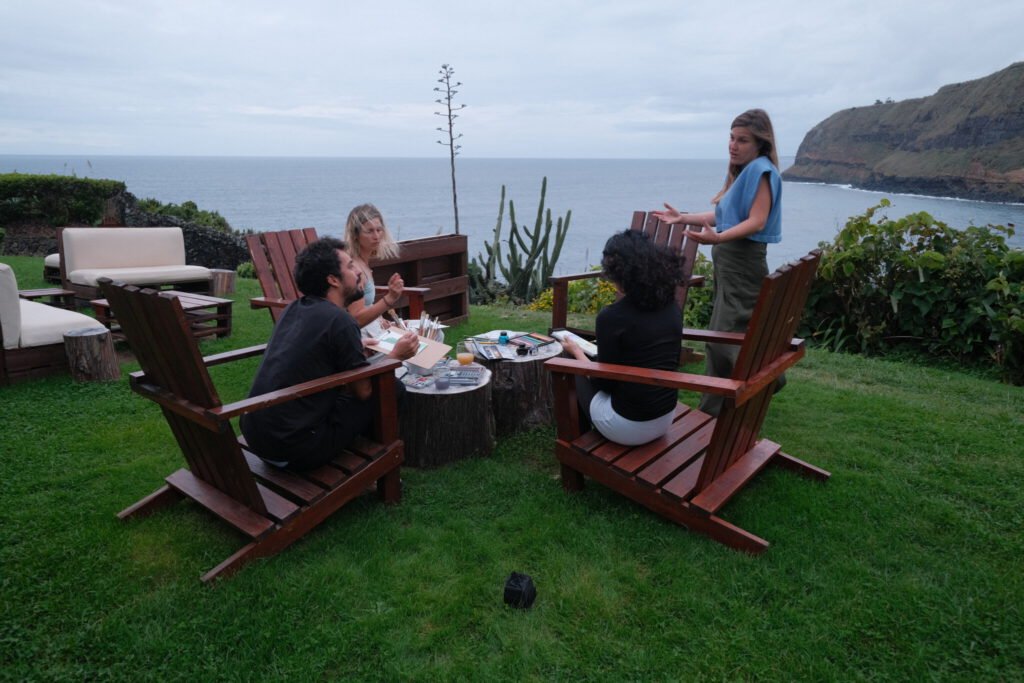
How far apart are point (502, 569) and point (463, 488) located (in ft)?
2.51

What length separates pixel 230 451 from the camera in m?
2.50

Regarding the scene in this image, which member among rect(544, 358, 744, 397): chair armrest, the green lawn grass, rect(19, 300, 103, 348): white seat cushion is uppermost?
rect(544, 358, 744, 397): chair armrest

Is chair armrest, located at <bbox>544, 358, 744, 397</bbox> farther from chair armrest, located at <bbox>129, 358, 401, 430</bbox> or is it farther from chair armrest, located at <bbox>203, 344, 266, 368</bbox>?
chair armrest, located at <bbox>203, 344, 266, 368</bbox>

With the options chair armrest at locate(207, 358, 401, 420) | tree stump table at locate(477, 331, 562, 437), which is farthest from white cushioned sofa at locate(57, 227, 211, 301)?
chair armrest at locate(207, 358, 401, 420)

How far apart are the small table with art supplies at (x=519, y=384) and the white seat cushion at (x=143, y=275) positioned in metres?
4.93

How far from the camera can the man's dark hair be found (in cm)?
286

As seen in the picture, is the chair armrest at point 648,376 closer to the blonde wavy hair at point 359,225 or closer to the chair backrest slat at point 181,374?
the chair backrest slat at point 181,374

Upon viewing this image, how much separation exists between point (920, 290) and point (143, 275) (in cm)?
800

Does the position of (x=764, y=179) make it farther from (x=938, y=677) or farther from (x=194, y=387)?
(x=194, y=387)

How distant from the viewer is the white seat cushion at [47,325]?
4.89 meters

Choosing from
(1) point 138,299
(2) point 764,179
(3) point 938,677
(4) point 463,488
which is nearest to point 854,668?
(3) point 938,677

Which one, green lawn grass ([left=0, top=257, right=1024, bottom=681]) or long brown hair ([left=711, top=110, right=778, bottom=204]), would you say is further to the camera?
long brown hair ([left=711, top=110, right=778, bottom=204])

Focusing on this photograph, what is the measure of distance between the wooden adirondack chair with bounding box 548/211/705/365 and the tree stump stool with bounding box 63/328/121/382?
3436 mm

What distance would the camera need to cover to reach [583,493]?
3299 millimetres
